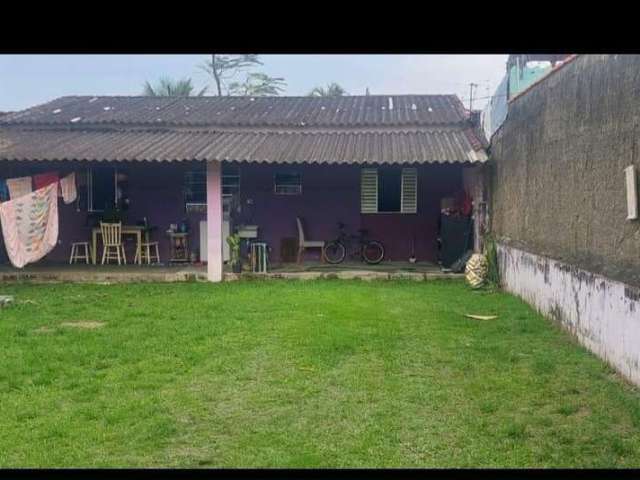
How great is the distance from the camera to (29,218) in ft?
34.5

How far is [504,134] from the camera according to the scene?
10281mm

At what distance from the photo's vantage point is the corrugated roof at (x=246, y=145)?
11164 mm

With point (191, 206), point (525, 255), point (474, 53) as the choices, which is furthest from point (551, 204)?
point (191, 206)

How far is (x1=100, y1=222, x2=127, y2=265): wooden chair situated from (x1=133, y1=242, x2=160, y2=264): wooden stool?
36 cm

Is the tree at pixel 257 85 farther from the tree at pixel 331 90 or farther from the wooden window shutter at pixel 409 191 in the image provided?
the wooden window shutter at pixel 409 191

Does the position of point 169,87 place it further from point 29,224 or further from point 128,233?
point 29,224

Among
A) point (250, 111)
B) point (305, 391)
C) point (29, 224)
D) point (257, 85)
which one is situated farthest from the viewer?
point (257, 85)

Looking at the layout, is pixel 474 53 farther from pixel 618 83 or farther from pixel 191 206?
pixel 191 206

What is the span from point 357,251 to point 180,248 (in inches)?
142

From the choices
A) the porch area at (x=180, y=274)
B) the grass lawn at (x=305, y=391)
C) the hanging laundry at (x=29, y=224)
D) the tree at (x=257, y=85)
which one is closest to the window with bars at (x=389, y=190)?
the porch area at (x=180, y=274)

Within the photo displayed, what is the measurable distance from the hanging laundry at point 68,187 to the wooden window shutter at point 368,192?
5.61 meters

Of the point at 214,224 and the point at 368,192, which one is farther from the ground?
the point at 368,192

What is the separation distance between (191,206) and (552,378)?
31.2ft

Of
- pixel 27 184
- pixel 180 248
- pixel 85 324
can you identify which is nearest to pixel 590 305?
pixel 85 324
